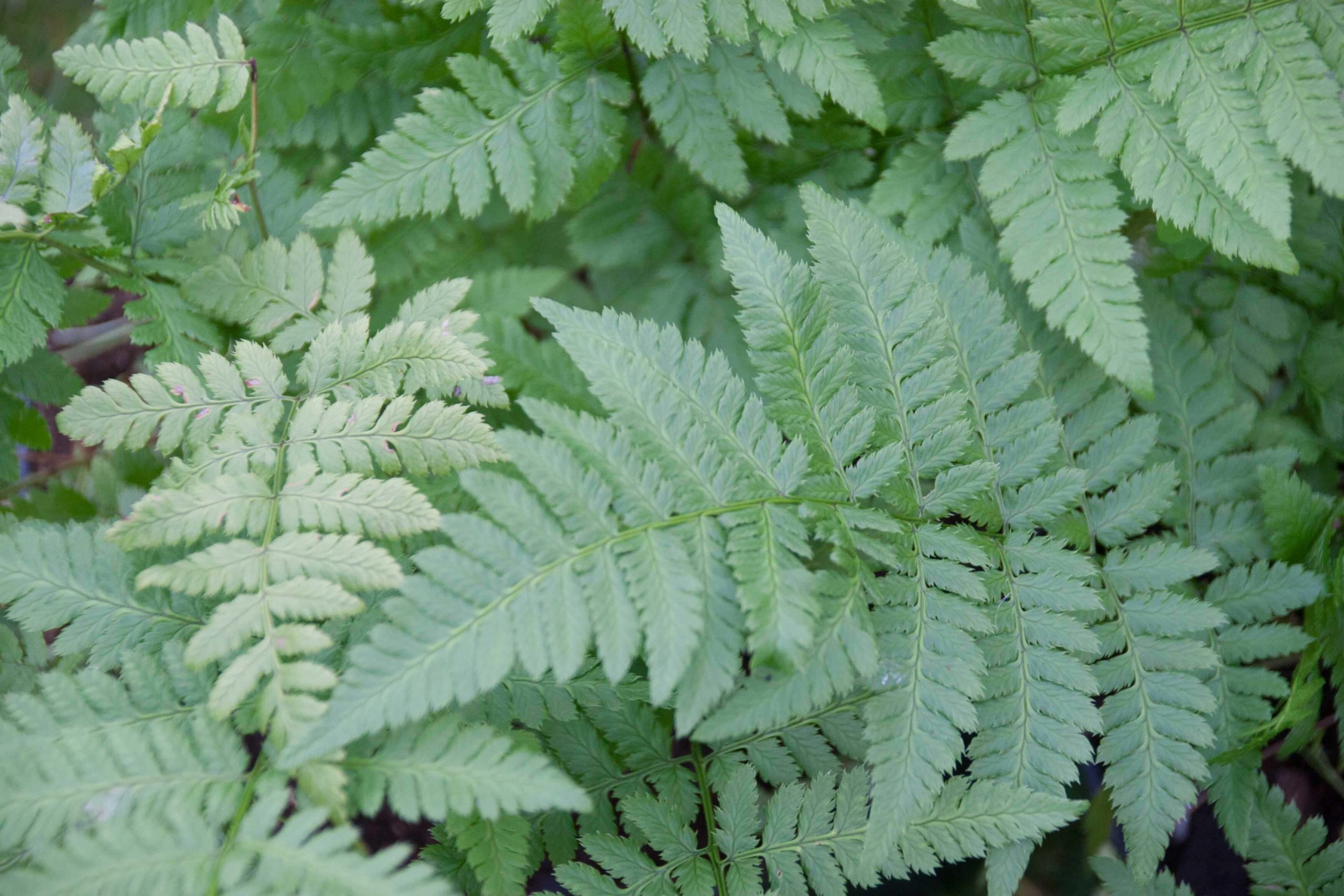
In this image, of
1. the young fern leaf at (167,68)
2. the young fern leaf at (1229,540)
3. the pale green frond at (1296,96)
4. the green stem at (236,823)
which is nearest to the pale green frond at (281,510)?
the green stem at (236,823)

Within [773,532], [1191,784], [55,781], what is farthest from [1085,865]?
[55,781]

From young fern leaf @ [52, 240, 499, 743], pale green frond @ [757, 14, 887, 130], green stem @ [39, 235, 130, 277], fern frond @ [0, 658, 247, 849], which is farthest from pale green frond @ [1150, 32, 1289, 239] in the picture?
green stem @ [39, 235, 130, 277]

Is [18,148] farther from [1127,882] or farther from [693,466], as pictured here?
[1127,882]

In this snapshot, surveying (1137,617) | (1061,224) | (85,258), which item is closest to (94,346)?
(85,258)

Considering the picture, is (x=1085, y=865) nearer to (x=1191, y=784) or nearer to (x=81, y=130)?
(x=1191, y=784)

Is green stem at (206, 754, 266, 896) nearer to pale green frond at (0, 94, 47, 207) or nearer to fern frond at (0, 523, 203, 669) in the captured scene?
fern frond at (0, 523, 203, 669)

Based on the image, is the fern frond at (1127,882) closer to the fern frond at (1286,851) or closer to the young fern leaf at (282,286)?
the fern frond at (1286,851)
